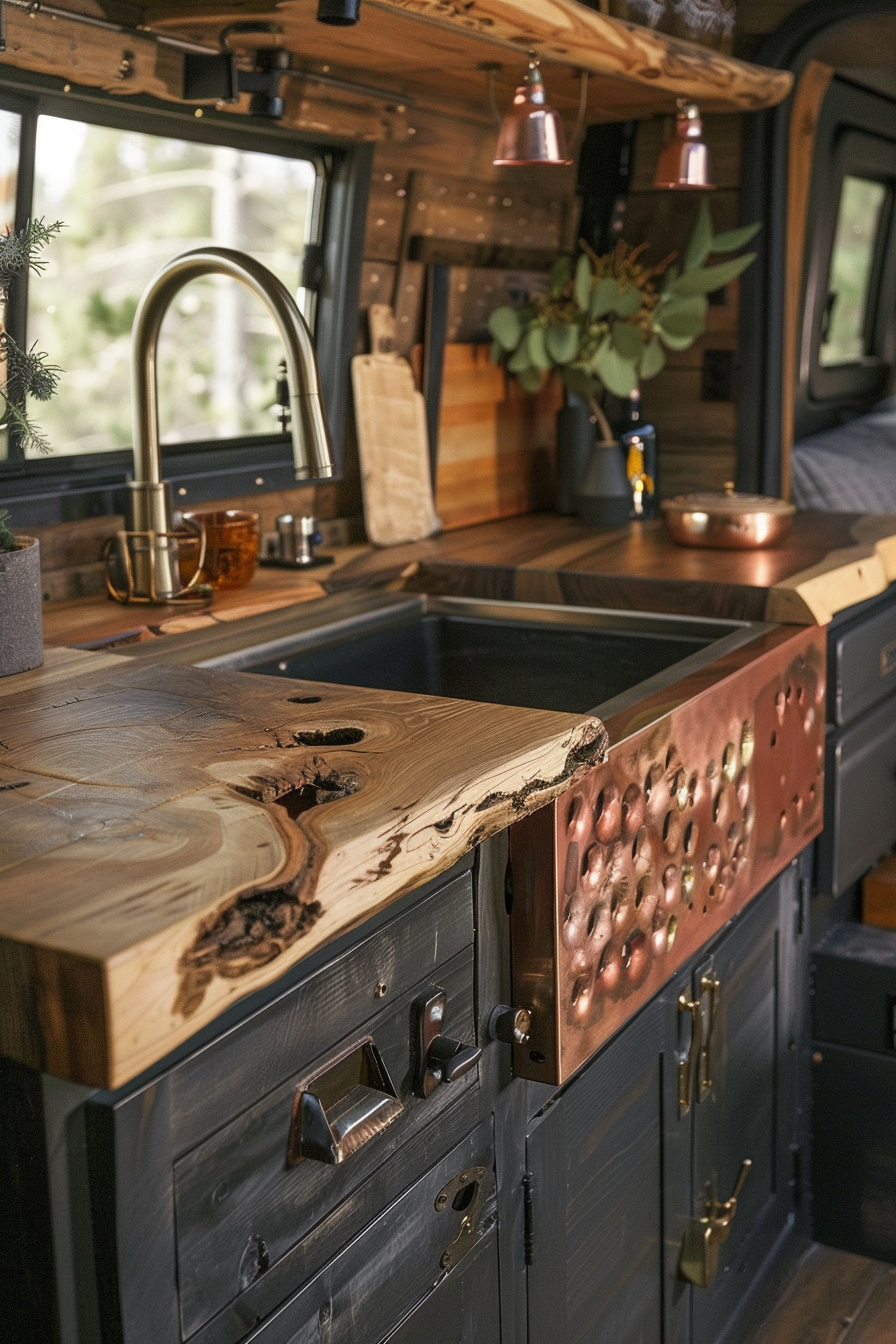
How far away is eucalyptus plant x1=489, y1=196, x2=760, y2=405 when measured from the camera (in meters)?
2.87

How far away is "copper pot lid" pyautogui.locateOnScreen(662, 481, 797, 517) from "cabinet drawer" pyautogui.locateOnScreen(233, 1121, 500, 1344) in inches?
55.2

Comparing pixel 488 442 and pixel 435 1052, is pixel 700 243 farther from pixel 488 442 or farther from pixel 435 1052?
pixel 435 1052

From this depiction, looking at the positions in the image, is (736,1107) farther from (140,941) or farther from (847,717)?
(140,941)

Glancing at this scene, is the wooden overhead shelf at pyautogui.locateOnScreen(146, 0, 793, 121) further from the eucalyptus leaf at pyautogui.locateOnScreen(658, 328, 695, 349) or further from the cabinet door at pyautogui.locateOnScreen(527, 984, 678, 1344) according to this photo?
the cabinet door at pyautogui.locateOnScreen(527, 984, 678, 1344)

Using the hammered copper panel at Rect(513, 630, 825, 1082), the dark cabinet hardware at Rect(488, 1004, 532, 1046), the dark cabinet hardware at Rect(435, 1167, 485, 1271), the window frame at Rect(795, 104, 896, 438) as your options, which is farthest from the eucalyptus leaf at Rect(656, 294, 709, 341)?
the dark cabinet hardware at Rect(435, 1167, 485, 1271)

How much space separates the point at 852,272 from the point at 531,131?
2.13 meters

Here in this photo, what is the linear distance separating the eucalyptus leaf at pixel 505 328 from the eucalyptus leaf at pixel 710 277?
1.11ft

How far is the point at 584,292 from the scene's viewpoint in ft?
9.34

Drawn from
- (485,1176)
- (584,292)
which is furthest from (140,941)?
(584,292)

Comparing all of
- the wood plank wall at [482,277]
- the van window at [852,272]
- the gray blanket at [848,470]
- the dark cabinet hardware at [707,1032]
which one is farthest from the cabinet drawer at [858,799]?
the van window at [852,272]

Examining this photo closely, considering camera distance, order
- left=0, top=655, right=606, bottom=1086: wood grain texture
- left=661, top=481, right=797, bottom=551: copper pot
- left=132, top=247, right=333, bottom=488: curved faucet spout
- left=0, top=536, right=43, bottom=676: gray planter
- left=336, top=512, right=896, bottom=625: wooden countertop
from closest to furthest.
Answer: left=0, top=655, right=606, bottom=1086: wood grain texture, left=0, top=536, right=43, bottom=676: gray planter, left=132, top=247, right=333, bottom=488: curved faucet spout, left=336, top=512, right=896, bottom=625: wooden countertop, left=661, top=481, right=797, bottom=551: copper pot

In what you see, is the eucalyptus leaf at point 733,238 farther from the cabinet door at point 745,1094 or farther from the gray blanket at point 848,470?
the cabinet door at point 745,1094

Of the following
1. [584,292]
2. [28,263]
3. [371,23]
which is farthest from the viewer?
[584,292]

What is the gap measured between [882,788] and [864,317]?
2139 millimetres
